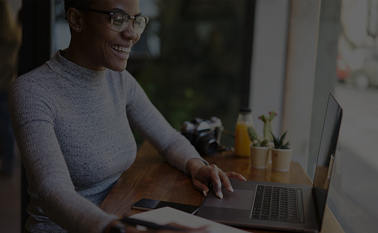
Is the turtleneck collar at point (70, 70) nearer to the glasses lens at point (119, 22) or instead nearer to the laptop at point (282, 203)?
the glasses lens at point (119, 22)

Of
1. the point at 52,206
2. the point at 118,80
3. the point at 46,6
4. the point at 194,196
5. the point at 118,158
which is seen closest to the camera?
the point at 52,206

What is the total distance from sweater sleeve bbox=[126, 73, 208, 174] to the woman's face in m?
0.24

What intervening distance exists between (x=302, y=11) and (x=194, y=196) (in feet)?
5.01

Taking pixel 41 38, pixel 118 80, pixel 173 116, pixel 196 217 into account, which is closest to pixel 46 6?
pixel 41 38

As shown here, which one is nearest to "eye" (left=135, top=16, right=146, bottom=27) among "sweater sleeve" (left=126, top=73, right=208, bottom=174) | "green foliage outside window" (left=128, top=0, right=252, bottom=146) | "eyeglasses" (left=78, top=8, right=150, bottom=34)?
"eyeglasses" (left=78, top=8, right=150, bottom=34)

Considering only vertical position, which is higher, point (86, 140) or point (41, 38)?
point (41, 38)

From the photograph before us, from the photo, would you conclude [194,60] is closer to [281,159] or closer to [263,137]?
[263,137]

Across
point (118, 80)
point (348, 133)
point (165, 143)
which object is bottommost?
point (165, 143)

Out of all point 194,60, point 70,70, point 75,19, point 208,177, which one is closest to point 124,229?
point 208,177

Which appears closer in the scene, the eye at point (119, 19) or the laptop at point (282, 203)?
the laptop at point (282, 203)

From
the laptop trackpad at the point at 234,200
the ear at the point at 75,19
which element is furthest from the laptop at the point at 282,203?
the ear at the point at 75,19

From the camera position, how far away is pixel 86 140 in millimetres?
1195

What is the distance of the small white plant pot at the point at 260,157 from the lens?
1.49 m

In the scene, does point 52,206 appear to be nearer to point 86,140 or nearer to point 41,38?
point 86,140
